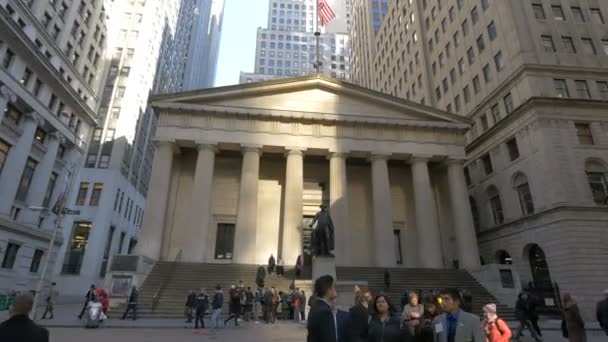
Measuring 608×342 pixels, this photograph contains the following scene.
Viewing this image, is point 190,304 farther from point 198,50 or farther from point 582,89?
point 198,50

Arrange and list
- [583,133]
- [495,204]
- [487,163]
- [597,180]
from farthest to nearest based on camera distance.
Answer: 1. [487,163]
2. [495,204]
3. [583,133]
4. [597,180]

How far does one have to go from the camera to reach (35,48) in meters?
28.5

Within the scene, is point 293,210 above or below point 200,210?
above

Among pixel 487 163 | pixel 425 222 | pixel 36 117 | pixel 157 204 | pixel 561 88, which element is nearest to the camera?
pixel 157 204

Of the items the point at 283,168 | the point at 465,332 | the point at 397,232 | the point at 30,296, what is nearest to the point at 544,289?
the point at 397,232

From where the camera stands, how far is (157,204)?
26562mm

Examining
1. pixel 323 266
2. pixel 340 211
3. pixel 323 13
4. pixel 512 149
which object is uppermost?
pixel 323 13

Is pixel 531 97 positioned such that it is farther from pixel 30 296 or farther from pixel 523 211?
pixel 30 296

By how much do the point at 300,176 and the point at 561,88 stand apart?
2141cm

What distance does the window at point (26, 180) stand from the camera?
29.6m

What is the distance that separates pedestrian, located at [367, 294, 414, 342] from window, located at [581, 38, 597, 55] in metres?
35.2

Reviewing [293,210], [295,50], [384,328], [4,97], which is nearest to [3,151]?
[4,97]

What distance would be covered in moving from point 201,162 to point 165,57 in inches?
1723

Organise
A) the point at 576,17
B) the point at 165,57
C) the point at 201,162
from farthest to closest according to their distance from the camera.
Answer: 1. the point at 165,57
2. the point at 576,17
3. the point at 201,162
